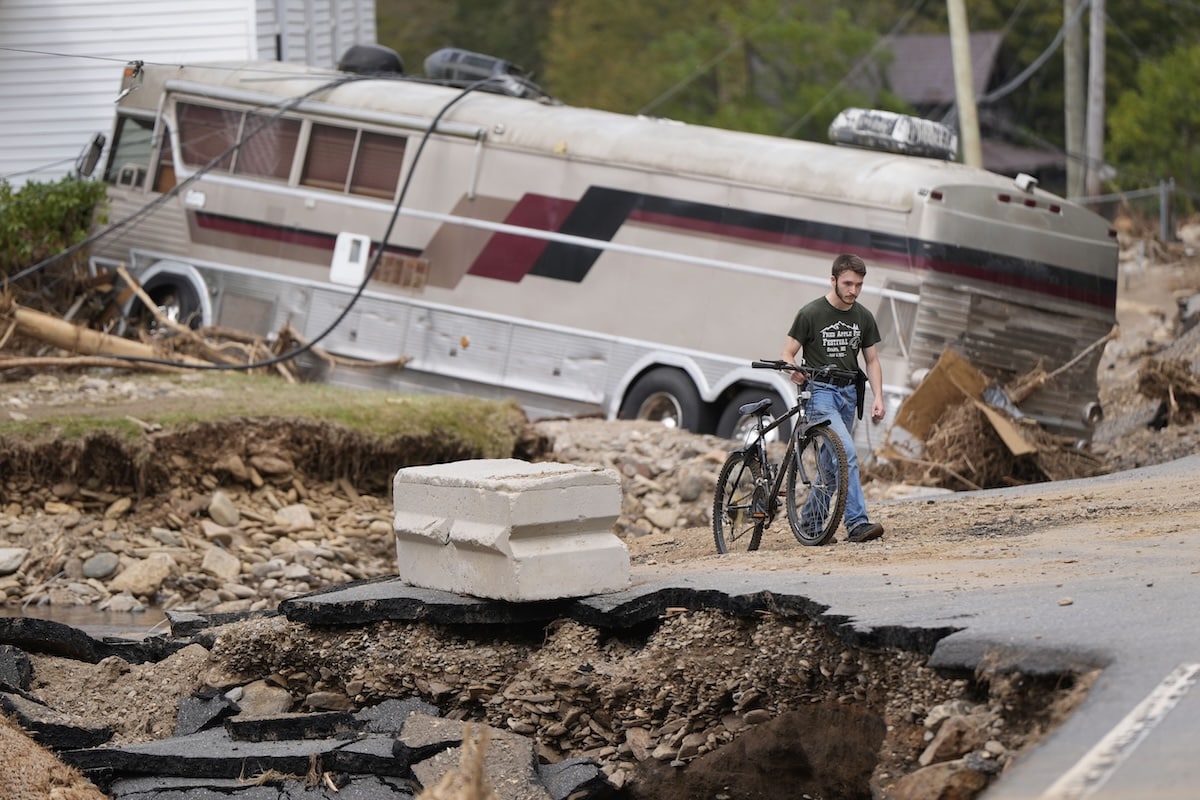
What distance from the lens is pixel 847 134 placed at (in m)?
16.5

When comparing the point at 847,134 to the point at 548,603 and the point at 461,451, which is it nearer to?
the point at 461,451

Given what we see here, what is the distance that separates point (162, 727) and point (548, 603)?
205cm

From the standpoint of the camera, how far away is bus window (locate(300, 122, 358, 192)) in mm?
18219

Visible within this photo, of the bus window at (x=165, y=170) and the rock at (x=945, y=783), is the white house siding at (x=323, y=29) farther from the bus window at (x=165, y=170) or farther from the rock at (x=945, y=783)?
the rock at (x=945, y=783)

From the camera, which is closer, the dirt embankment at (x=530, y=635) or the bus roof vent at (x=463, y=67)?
the dirt embankment at (x=530, y=635)

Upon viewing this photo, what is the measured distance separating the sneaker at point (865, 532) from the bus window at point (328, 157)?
387 inches

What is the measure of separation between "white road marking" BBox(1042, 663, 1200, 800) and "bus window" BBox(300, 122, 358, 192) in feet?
45.3

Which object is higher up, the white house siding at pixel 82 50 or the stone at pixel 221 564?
the white house siding at pixel 82 50

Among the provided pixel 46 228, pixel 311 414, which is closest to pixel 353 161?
pixel 46 228

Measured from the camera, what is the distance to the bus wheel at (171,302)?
18.9 meters

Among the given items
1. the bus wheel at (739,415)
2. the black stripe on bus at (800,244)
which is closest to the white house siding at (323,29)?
the black stripe on bus at (800,244)

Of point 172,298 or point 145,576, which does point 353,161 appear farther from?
point 145,576

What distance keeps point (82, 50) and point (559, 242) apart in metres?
9.56

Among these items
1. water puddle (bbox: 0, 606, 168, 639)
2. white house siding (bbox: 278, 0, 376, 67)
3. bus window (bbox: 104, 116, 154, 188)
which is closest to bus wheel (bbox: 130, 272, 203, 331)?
bus window (bbox: 104, 116, 154, 188)
